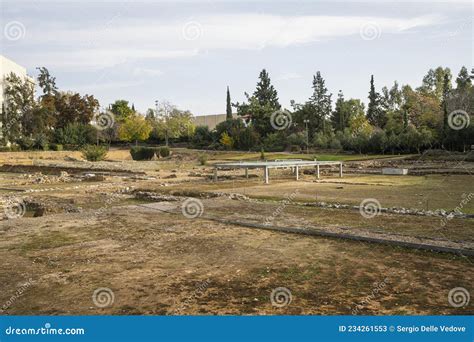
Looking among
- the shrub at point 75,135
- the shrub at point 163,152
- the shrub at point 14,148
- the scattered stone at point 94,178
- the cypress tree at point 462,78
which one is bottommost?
the scattered stone at point 94,178

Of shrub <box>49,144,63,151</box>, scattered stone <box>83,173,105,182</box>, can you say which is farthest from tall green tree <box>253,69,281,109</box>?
scattered stone <box>83,173,105,182</box>

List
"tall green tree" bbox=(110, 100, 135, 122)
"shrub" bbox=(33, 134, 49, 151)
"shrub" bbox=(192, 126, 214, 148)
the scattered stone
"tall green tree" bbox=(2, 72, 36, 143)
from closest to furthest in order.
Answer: the scattered stone < "tall green tree" bbox=(2, 72, 36, 143) < "shrub" bbox=(33, 134, 49, 151) < "shrub" bbox=(192, 126, 214, 148) < "tall green tree" bbox=(110, 100, 135, 122)

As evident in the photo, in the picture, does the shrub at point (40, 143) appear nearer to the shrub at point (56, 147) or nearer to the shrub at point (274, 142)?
the shrub at point (56, 147)

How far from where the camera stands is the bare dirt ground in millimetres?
5684

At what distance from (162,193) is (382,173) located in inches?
598

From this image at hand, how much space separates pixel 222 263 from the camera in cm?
763

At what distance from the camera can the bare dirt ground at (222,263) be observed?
18.6 feet

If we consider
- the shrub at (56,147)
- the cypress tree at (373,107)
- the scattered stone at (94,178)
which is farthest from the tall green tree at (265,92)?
the scattered stone at (94,178)

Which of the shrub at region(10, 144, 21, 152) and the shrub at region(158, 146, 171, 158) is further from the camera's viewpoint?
the shrub at region(158, 146, 171, 158)

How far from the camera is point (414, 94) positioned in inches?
2554

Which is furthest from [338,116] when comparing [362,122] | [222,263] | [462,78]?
[222,263]

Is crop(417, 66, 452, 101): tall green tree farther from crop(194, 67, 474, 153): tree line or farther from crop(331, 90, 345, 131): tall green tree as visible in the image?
crop(331, 90, 345, 131): tall green tree

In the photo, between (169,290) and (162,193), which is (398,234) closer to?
(169,290)

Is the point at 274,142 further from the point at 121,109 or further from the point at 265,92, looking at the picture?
the point at 121,109
